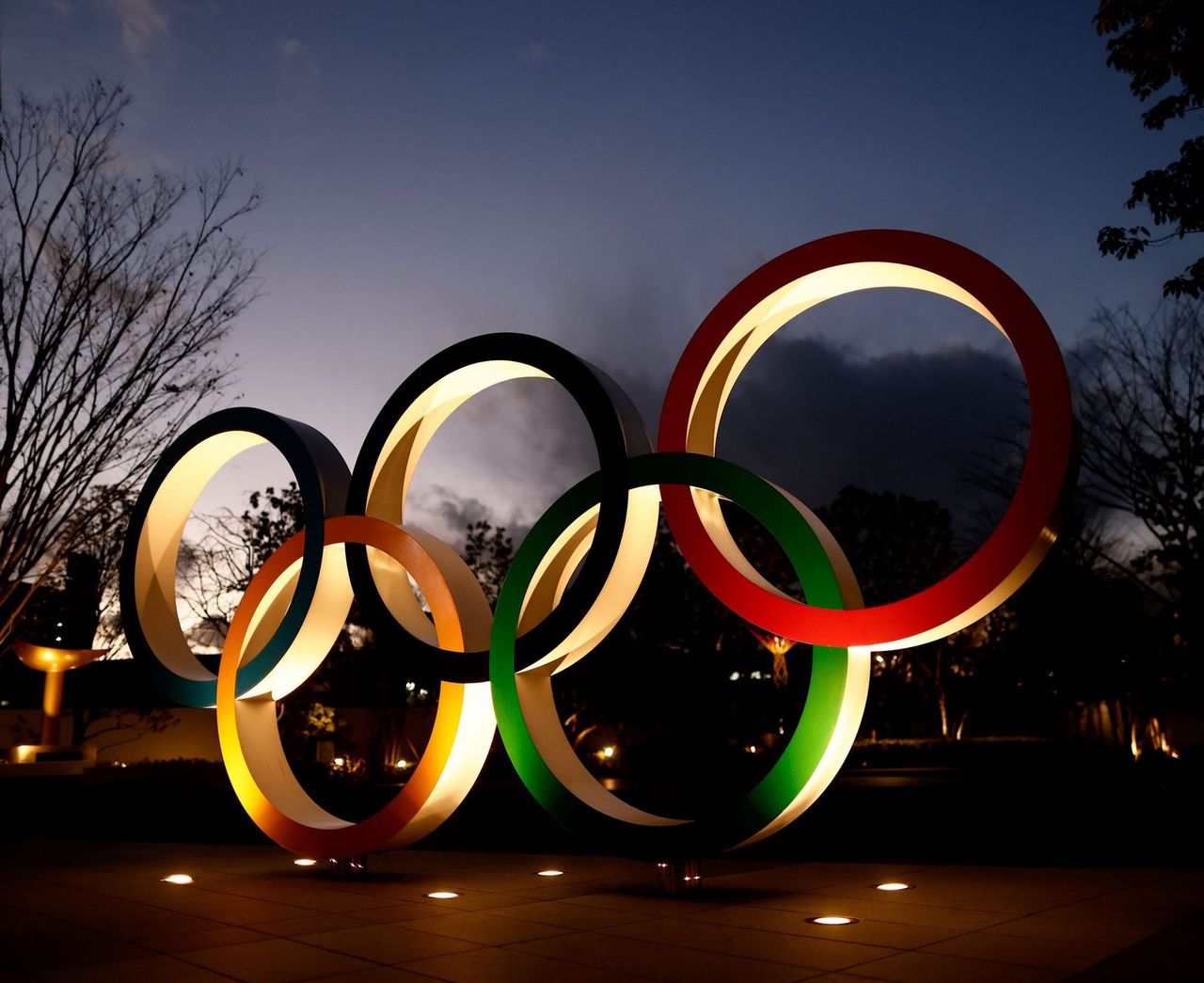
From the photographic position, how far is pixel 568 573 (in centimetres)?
927

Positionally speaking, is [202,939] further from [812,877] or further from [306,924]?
[812,877]

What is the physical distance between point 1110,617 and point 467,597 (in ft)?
74.9

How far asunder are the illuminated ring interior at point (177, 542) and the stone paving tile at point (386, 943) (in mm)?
3335

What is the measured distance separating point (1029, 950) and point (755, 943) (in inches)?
60.3

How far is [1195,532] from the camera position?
17.6 metres

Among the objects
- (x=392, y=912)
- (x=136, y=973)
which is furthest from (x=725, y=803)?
(x=136, y=973)

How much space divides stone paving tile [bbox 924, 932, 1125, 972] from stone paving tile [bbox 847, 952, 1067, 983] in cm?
12

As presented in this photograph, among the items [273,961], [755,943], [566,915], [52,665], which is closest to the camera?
[273,961]

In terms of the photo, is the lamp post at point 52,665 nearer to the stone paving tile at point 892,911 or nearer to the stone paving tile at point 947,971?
the stone paving tile at point 892,911

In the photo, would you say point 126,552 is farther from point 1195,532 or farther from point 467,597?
point 1195,532

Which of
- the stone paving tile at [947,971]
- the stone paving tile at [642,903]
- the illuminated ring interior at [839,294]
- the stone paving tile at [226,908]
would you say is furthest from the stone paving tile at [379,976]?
the illuminated ring interior at [839,294]

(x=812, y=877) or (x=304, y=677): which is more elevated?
(x=304, y=677)

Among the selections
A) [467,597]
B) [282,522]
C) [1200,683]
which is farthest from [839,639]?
[282,522]

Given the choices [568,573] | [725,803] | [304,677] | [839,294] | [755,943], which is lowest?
[755,943]
